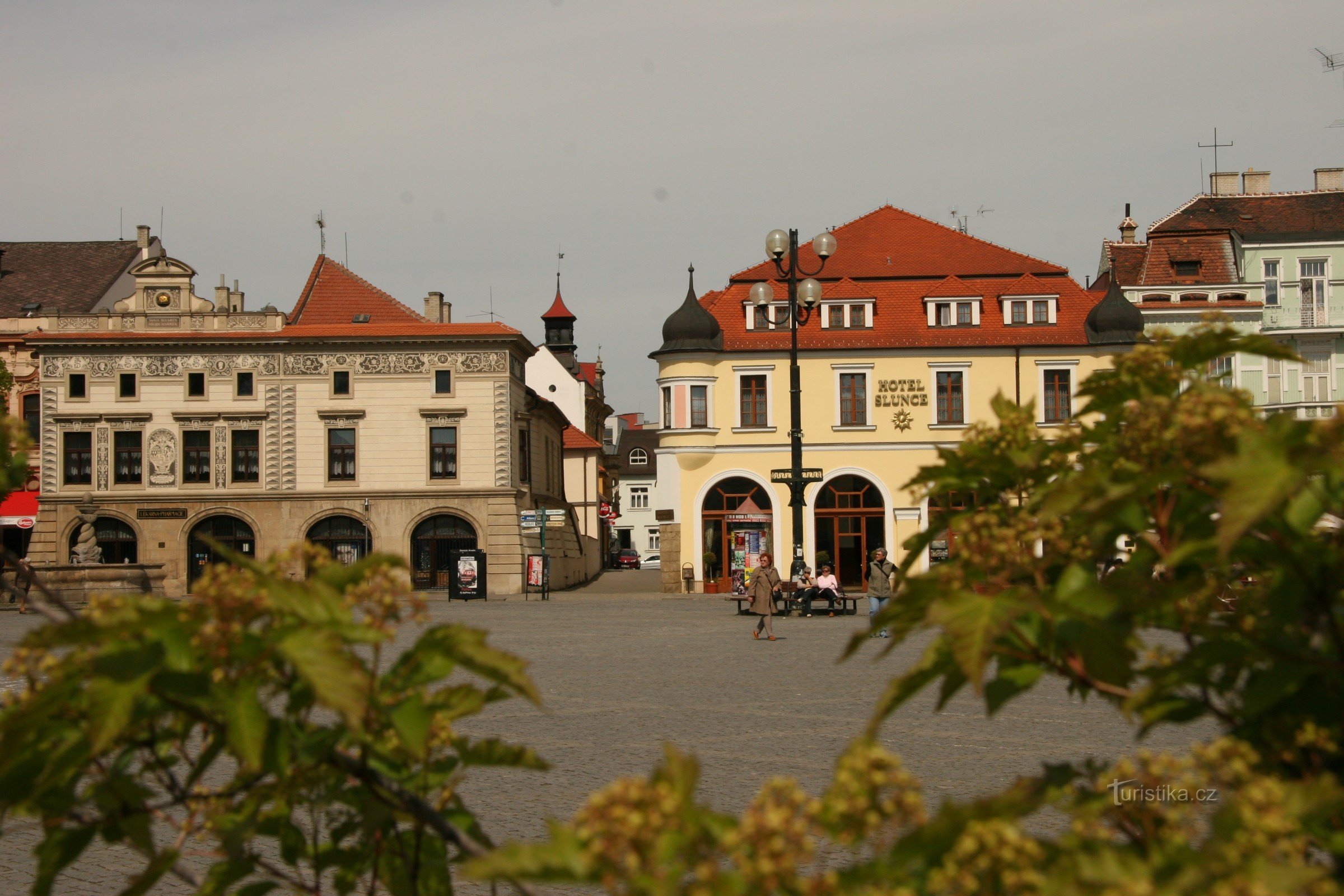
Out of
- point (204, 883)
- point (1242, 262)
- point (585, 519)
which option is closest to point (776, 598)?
point (1242, 262)

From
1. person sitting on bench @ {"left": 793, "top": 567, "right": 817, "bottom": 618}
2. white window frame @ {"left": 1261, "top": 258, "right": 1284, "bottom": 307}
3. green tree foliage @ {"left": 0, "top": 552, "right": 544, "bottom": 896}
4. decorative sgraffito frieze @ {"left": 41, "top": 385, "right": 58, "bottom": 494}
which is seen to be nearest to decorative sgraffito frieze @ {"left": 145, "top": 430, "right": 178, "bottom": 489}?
decorative sgraffito frieze @ {"left": 41, "top": 385, "right": 58, "bottom": 494}

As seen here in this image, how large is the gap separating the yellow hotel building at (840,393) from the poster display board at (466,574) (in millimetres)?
6255

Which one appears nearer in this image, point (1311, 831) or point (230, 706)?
point (1311, 831)

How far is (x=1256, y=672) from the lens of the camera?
1989 mm

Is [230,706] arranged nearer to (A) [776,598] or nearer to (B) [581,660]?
(B) [581,660]

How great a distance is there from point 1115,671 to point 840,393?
46.9m

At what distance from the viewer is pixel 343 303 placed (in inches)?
2379

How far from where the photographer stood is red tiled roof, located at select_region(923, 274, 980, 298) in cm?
4919

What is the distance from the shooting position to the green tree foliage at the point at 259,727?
6.32ft

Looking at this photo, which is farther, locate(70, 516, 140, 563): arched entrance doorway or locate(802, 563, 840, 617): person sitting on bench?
locate(70, 516, 140, 563): arched entrance doorway

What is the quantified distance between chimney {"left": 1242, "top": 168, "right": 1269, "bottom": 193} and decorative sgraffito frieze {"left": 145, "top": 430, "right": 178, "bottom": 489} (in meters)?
44.3

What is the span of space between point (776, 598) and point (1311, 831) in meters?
32.6

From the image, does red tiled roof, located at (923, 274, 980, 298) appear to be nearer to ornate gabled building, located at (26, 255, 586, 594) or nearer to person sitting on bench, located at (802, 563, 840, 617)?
ornate gabled building, located at (26, 255, 586, 594)

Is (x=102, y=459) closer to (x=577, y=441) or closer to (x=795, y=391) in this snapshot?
(x=795, y=391)
